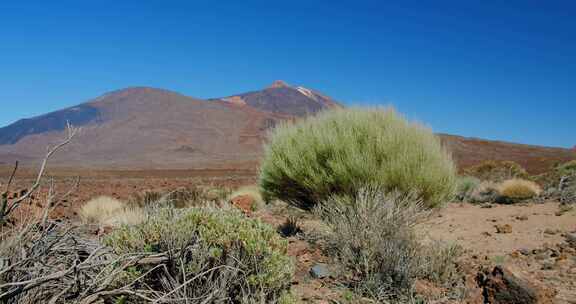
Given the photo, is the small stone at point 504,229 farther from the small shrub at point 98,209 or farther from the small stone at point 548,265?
the small shrub at point 98,209

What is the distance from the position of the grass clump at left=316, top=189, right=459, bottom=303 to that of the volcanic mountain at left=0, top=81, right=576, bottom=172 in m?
53.2

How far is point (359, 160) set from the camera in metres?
6.43

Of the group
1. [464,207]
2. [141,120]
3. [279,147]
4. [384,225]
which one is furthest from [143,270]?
[141,120]

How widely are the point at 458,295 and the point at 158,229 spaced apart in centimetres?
262

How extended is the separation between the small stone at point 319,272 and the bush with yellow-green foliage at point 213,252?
2.54 ft

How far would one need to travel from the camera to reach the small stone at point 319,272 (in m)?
4.62

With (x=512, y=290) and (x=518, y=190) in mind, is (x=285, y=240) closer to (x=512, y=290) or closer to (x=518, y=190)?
(x=512, y=290)

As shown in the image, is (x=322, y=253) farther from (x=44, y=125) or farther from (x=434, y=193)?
(x=44, y=125)

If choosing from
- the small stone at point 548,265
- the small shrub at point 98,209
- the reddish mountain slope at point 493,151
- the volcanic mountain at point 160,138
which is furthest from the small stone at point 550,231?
the reddish mountain slope at point 493,151

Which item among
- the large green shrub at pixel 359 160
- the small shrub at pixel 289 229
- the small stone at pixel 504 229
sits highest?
the large green shrub at pixel 359 160

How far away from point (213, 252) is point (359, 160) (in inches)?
135

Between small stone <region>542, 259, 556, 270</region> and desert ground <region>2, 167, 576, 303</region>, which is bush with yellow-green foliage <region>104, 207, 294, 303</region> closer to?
desert ground <region>2, 167, 576, 303</region>

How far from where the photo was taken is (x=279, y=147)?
24.8 feet

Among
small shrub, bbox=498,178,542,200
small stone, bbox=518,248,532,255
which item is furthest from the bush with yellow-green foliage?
small shrub, bbox=498,178,542,200
